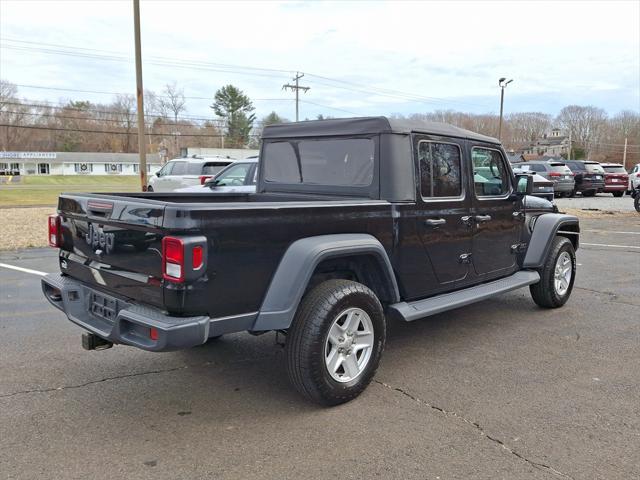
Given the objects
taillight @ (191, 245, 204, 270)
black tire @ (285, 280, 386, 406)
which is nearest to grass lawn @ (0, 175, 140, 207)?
black tire @ (285, 280, 386, 406)

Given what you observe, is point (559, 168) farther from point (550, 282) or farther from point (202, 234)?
point (202, 234)

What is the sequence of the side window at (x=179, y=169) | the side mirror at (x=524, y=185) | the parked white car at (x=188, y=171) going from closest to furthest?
the side mirror at (x=524, y=185) → the parked white car at (x=188, y=171) → the side window at (x=179, y=169)

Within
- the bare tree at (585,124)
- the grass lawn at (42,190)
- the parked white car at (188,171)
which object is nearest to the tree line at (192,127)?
the bare tree at (585,124)

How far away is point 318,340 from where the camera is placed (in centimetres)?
338

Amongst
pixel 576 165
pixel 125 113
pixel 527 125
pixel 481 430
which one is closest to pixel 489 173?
pixel 481 430

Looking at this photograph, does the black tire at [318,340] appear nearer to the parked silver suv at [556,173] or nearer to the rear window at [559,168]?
the parked silver suv at [556,173]

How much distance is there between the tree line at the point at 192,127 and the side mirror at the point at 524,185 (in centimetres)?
6683

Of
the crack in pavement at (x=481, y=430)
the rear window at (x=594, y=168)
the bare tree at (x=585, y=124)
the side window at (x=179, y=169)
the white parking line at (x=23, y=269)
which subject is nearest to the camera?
the crack in pavement at (x=481, y=430)

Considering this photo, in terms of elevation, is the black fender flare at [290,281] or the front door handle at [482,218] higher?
the front door handle at [482,218]

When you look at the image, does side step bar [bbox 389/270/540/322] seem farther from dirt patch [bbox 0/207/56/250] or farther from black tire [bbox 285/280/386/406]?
dirt patch [bbox 0/207/56/250]

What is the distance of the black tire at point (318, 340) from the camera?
11.1ft

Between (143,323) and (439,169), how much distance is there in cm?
273

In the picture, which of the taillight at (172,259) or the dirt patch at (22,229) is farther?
the dirt patch at (22,229)

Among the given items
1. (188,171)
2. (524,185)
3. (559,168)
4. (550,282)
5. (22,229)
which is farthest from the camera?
(559,168)
